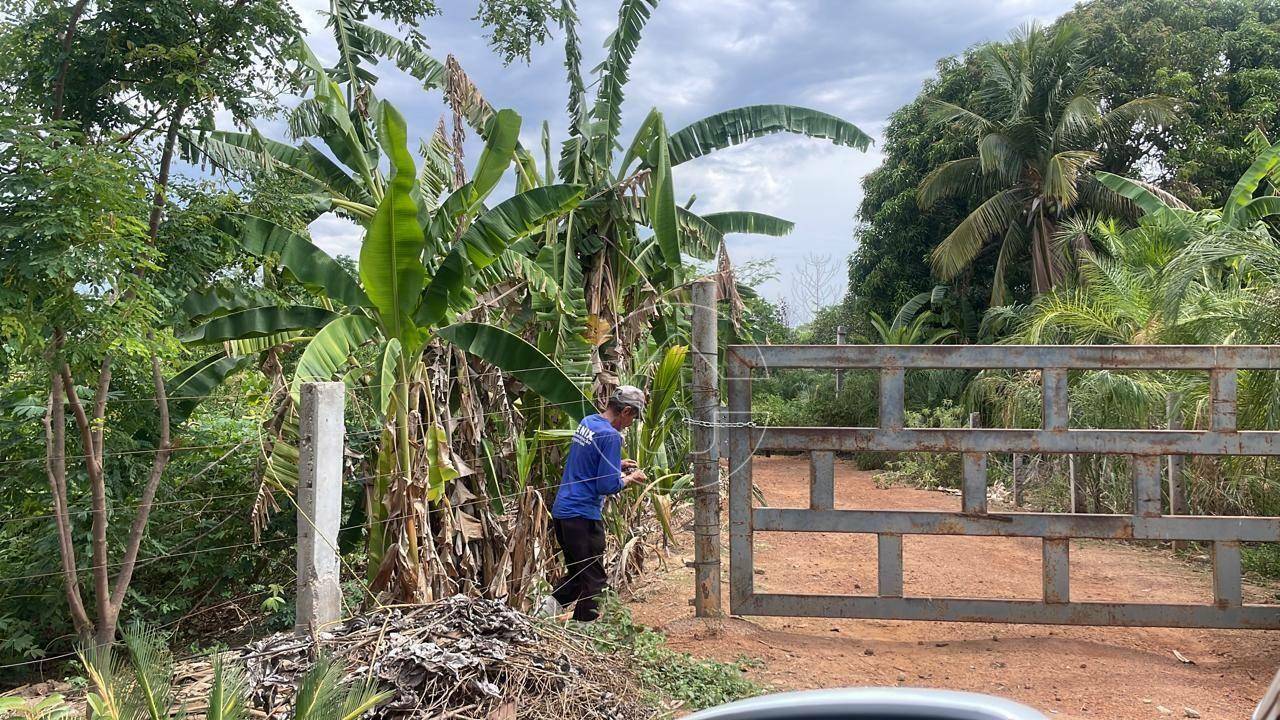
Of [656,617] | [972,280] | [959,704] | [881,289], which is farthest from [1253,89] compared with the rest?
[959,704]

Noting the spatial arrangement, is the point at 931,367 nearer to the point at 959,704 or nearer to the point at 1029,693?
the point at 1029,693

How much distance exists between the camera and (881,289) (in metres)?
21.2

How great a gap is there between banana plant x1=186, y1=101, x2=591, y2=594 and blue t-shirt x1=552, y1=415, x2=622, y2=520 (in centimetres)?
42

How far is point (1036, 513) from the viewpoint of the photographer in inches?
192

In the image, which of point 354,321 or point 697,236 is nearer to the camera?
point 354,321

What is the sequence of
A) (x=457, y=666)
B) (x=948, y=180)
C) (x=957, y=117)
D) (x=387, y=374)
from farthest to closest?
1. (x=957, y=117)
2. (x=948, y=180)
3. (x=387, y=374)
4. (x=457, y=666)

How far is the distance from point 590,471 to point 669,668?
1353mm

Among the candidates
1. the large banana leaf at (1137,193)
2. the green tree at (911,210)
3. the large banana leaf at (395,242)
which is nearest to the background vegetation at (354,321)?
the large banana leaf at (395,242)


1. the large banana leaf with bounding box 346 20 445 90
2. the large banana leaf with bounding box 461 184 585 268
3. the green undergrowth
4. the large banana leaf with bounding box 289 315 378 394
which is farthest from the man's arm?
the large banana leaf with bounding box 346 20 445 90

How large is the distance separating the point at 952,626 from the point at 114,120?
584cm

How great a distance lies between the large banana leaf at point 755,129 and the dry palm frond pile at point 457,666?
533 cm

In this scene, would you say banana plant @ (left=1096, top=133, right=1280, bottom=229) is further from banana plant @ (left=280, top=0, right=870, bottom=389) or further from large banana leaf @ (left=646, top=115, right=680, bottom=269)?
large banana leaf @ (left=646, top=115, right=680, bottom=269)

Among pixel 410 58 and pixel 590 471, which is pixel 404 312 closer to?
pixel 590 471

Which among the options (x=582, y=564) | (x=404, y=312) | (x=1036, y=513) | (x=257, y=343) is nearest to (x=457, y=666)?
(x=582, y=564)
